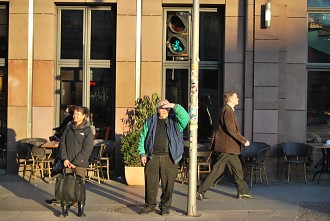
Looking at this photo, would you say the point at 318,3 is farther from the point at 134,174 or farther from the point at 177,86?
the point at 134,174

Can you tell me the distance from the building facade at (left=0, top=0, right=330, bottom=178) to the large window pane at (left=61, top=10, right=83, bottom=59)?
0.02 m

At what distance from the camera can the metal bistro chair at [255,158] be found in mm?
11523

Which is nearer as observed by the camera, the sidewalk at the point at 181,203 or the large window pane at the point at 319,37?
the sidewalk at the point at 181,203

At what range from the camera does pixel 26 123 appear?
1252 centimetres

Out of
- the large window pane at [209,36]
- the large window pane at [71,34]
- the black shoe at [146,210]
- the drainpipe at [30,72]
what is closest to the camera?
the black shoe at [146,210]

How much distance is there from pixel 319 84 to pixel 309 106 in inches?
22.5

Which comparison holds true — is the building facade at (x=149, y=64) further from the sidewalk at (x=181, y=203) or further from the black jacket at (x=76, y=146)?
the black jacket at (x=76, y=146)

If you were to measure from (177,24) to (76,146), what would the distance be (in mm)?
2532

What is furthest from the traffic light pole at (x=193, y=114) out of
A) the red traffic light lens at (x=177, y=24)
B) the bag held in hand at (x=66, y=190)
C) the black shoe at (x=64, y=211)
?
the black shoe at (x=64, y=211)

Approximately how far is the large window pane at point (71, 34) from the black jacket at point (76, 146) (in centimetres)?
470

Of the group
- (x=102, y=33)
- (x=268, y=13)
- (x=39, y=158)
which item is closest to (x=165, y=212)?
(x=39, y=158)

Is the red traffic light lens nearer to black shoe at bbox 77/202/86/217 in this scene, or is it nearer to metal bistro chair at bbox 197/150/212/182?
black shoe at bbox 77/202/86/217

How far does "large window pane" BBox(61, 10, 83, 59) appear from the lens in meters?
13.0

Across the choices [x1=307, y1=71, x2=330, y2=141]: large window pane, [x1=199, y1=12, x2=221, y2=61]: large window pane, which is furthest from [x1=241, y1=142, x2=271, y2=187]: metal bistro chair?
[x1=199, y1=12, x2=221, y2=61]: large window pane
